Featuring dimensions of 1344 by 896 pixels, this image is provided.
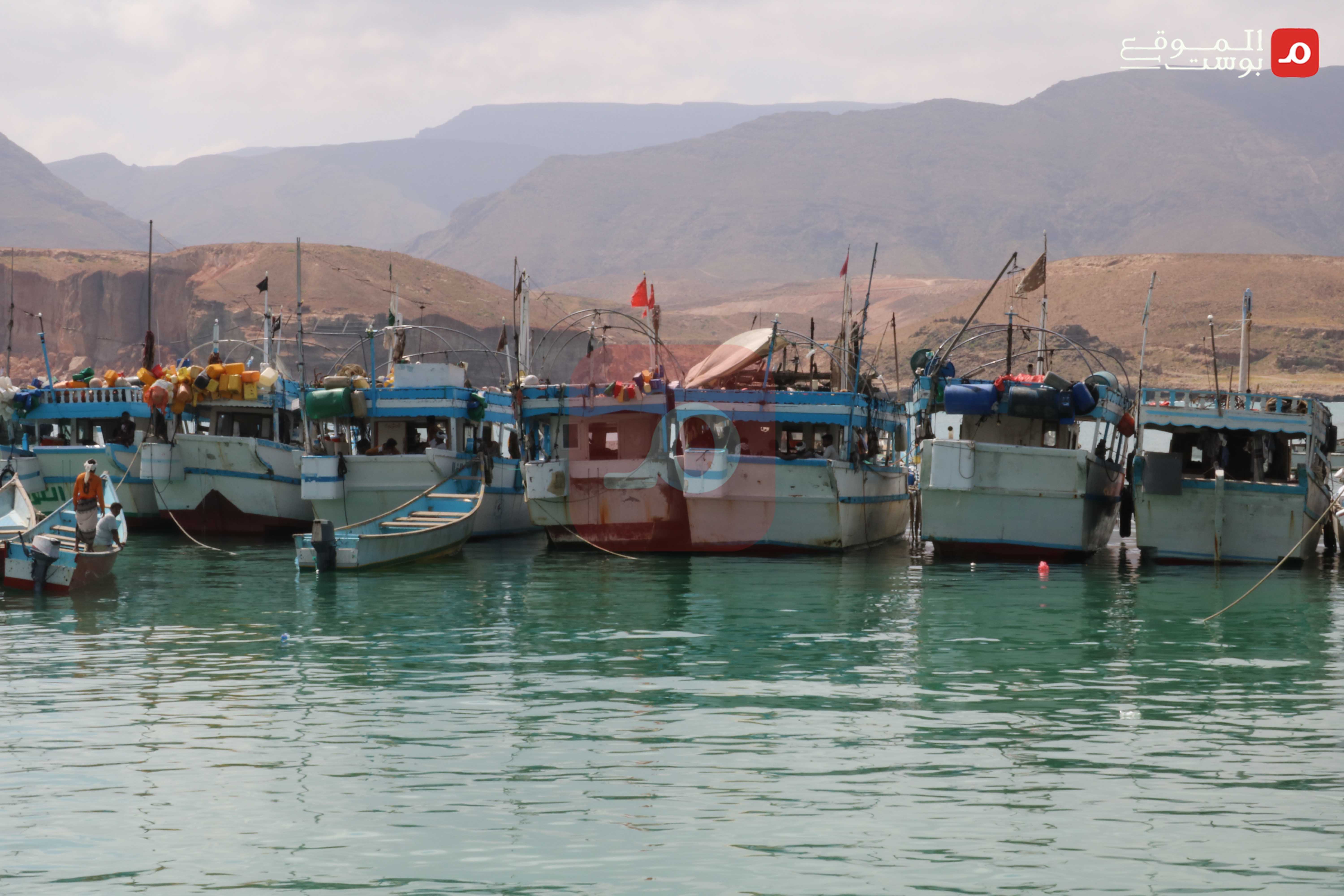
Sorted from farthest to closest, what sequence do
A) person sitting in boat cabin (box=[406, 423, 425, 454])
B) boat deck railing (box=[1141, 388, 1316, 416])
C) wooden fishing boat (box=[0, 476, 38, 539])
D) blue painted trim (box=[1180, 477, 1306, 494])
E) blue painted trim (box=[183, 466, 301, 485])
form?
person sitting in boat cabin (box=[406, 423, 425, 454])
blue painted trim (box=[183, 466, 301, 485])
boat deck railing (box=[1141, 388, 1316, 416])
blue painted trim (box=[1180, 477, 1306, 494])
wooden fishing boat (box=[0, 476, 38, 539])

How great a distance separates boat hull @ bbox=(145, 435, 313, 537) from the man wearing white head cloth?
36.6 feet

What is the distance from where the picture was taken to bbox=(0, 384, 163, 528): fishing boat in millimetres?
42688

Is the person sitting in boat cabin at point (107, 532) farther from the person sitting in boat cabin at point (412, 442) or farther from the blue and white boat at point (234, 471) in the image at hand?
Answer: the person sitting in boat cabin at point (412, 442)

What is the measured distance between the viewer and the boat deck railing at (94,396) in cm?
4378

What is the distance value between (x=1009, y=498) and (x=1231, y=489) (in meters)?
5.03

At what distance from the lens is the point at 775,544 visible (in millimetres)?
36000

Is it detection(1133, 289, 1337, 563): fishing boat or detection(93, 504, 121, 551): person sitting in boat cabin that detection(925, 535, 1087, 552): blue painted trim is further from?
detection(93, 504, 121, 551): person sitting in boat cabin

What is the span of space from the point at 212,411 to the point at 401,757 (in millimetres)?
30986

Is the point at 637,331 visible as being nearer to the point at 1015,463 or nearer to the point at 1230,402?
the point at 1015,463

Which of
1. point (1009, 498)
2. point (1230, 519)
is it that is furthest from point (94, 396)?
point (1230, 519)

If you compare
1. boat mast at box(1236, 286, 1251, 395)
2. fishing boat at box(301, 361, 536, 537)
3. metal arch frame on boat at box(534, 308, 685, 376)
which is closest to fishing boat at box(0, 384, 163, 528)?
fishing boat at box(301, 361, 536, 537)

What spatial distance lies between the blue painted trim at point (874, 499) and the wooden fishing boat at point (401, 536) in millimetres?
9567

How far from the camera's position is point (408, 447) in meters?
41.4

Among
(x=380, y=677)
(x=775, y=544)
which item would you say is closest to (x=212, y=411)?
(x=775, y=544)
